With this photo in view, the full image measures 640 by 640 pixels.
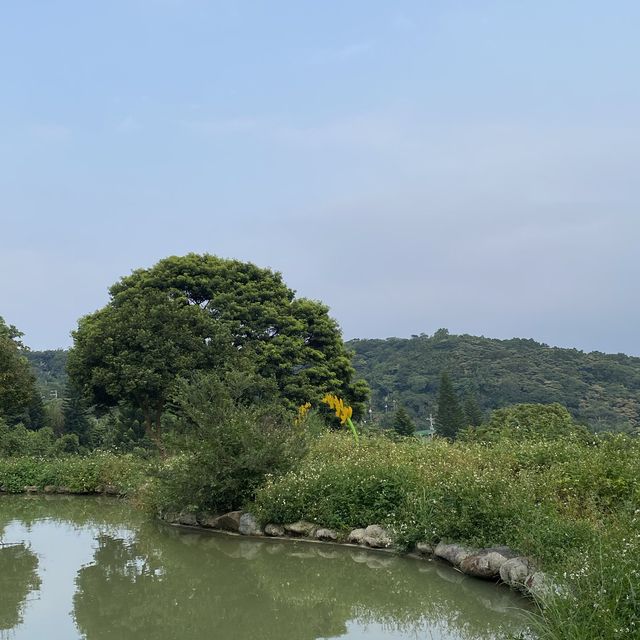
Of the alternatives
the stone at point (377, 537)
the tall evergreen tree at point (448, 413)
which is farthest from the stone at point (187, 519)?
the tall evergreen tree at point (448, 413)

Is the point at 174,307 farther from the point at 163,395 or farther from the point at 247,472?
the point at 247,472

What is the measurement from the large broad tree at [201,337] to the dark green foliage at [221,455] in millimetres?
5372

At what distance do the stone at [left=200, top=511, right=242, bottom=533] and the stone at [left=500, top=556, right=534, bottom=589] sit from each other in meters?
4.75

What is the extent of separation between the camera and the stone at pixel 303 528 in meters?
9.30

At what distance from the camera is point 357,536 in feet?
28.6

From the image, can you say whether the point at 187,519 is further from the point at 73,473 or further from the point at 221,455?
the point at 73,473

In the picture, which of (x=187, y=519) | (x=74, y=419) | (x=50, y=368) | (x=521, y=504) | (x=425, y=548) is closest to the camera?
(x=521, y=504)

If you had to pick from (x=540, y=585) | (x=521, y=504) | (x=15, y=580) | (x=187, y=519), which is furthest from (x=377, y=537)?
(x=15, y=580)

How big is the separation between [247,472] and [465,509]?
3.89 m

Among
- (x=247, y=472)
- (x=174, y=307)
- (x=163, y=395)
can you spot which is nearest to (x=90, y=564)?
(x=247, y=472)

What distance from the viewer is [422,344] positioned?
174 ft

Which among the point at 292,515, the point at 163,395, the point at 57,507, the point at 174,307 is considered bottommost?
the point at 57,507

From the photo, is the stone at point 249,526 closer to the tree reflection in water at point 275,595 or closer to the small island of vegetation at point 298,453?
the small island of vegetation at point 298,453

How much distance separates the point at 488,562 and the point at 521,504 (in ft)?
2.23
